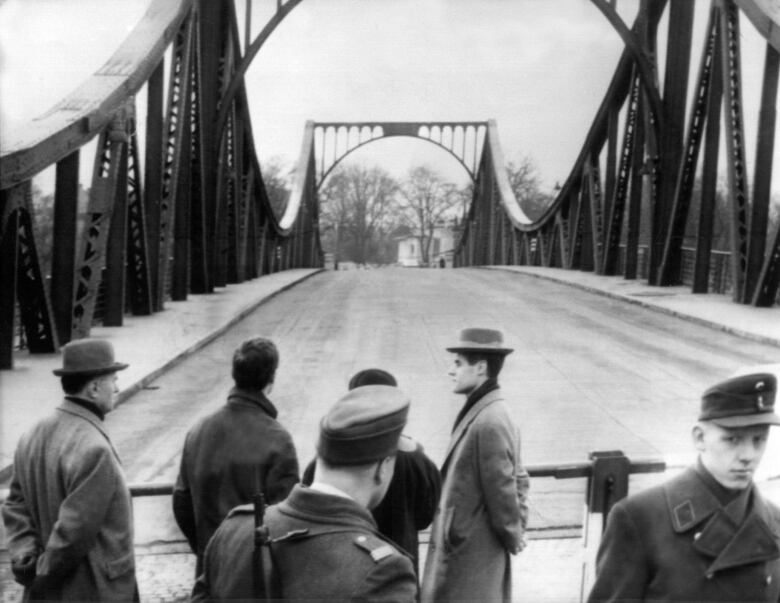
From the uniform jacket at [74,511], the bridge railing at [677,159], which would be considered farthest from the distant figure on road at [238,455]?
the bridge railing at [677,159]

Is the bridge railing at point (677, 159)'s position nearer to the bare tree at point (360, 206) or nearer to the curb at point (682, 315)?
the curb at point (682, 315)

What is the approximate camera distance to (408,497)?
12.7 feet

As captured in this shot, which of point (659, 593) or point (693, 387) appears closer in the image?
point (659, 593)

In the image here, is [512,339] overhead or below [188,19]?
below

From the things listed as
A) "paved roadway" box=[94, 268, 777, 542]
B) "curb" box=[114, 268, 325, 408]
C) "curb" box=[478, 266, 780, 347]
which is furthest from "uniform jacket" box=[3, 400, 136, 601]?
"curb" box=[478, 266, 780, 347]

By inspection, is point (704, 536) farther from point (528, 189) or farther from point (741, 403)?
point (528, 189)

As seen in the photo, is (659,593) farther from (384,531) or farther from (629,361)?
(629,361)

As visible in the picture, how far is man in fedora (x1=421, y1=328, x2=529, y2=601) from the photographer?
4.02 m

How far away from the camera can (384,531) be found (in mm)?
3910

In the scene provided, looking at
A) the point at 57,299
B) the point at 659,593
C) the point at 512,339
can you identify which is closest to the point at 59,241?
the point at 57,299

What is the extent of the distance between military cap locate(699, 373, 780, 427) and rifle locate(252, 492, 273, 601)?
3.94ft

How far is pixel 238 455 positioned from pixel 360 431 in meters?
1.66

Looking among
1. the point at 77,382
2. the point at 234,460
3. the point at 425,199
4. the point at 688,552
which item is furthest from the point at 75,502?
the point at 425,199

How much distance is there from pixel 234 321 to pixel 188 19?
464 centimetres
